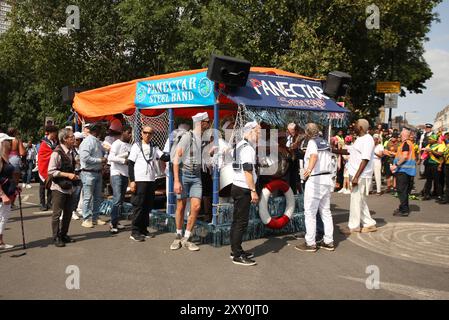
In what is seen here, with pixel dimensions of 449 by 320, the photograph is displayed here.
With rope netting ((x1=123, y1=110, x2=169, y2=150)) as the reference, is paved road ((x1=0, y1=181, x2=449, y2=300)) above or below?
below

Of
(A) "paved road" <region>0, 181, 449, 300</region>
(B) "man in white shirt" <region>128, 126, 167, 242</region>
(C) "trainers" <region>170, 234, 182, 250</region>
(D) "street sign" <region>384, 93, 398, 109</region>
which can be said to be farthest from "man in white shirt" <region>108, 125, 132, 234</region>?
(D) "street sign" <region>384, 93, 398, 109</region>

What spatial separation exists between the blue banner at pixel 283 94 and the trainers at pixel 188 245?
2142 mm

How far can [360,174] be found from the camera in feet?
22.3

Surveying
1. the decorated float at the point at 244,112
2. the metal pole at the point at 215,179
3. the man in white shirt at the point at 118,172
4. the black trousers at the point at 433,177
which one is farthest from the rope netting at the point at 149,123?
the black trousers at the point at 433,177

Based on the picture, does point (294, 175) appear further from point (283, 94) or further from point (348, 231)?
point (283, 94)

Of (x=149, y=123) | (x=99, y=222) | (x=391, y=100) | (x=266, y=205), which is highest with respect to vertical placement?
(x=391, y=100)

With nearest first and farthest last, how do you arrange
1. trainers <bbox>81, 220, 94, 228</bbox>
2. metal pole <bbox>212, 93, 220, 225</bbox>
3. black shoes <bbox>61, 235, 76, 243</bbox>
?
metal pole <bbox>212, 93, 220, 225</bbox>
black shoes <bbox>61, 235, 76, 243</bbox>
trainers <bbox>81, 220, 94, 228</bbox>

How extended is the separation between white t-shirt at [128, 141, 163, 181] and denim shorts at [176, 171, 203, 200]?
0.79 m

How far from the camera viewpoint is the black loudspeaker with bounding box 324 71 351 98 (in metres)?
7.37

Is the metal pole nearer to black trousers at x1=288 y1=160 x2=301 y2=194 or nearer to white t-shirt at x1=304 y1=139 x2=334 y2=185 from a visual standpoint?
white t-shirt at x1=304 y1=139 x2=334 y2=185

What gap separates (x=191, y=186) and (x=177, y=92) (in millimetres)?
1860

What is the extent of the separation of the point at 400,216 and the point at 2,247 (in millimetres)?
7376

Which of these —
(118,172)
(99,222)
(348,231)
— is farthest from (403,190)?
(99,222)
